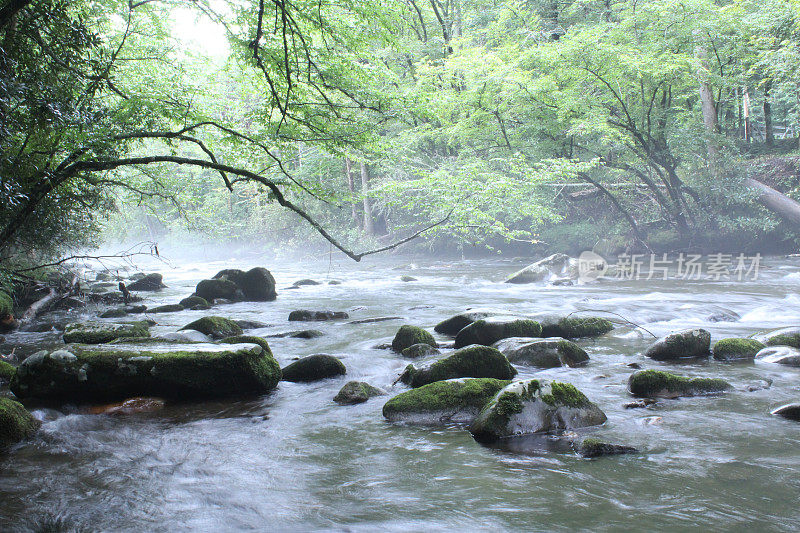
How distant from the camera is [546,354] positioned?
655 centimetres

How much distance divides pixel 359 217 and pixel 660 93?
18320mm

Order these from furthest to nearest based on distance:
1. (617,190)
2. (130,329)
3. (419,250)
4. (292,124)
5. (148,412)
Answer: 1. (419,250)
2. (617,190)
3. (130,329)
4. (292,124)
5. (148,412)

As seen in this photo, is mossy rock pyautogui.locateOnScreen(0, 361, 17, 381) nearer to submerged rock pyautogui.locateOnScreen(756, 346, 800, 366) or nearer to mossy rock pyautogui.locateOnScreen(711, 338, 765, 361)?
mossy rock pyautogui.locateOnScreen(711, 338, 765, 361)

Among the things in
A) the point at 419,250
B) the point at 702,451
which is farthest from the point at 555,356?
the point at 419,250

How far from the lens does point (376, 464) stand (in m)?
3.82

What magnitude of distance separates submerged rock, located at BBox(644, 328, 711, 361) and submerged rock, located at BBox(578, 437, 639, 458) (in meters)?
3.36

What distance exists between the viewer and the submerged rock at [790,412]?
14.4 ft

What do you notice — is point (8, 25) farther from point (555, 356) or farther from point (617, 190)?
point (617, 190)

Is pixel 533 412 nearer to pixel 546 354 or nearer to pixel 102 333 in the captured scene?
pixel 546 354

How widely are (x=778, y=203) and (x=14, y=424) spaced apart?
852 inches

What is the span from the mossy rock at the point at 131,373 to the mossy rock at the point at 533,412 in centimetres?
266

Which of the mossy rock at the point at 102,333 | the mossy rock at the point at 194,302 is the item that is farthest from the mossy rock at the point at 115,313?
the mossy rock at the point at 102,333

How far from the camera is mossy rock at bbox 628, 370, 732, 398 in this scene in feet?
16.7

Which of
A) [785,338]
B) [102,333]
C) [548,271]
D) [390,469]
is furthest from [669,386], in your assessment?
[548,271]
